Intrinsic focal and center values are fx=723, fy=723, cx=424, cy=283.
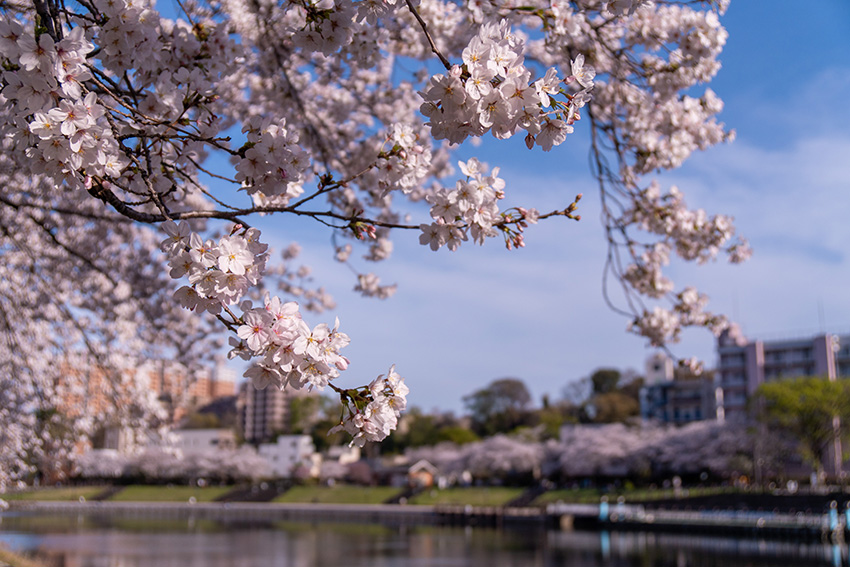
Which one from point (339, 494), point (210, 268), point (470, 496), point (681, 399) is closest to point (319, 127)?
point (210, 268)

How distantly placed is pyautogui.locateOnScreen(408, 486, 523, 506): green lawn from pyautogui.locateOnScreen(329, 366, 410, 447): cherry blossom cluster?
39588 millimetres

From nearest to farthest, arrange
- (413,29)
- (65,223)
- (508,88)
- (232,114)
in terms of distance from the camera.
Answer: (508,88) < (413,29) < (232,114) < (65,223)

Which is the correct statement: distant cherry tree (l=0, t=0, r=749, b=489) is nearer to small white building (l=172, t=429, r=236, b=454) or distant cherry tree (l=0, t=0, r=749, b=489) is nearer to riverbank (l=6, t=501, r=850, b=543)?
Result: riverbank (l=6, t=501, r=850, b=543)

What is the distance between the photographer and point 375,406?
2086 mm

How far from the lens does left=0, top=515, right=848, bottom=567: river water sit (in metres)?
19.5

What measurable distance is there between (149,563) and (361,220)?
19566 mm

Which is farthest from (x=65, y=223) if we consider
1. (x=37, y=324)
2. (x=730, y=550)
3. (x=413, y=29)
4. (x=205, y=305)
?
(x=730, y=550)

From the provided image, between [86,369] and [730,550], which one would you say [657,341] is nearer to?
[86,369]

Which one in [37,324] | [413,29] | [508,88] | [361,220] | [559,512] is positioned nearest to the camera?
[508,88]

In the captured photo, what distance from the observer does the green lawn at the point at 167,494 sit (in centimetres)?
4847

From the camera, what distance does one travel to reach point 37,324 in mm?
8758

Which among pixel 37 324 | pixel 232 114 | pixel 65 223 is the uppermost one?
pixel 232 114

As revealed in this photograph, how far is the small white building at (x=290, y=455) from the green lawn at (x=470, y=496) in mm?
12866

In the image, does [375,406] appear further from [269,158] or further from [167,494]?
[167,494]
